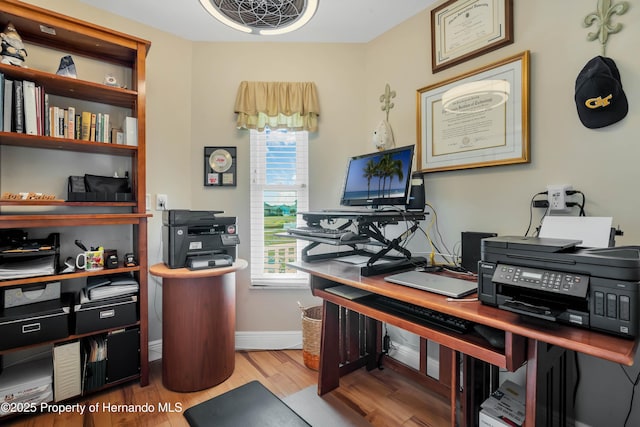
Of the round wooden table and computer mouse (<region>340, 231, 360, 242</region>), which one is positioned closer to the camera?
computer mouse (<region>340, 231, 360, 242</region>)

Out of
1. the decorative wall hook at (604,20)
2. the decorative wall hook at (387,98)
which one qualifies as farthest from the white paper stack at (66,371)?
the decorative wall hook at (604,20)

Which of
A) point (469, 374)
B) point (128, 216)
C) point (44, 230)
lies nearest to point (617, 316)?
point (469, 374)

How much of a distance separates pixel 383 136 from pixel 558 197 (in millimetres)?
1184

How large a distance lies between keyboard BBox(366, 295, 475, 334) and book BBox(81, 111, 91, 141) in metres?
2.01

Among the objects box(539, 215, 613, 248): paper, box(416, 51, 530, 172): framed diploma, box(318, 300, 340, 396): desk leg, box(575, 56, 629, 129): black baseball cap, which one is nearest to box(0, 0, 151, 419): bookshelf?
box(318, 300, 340, 396): desk leg

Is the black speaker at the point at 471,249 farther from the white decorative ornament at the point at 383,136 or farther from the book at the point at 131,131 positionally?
the book at the point at 131,131

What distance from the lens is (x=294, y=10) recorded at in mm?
1623

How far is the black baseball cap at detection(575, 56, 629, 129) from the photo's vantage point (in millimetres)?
1295

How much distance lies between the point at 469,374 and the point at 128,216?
2109mm

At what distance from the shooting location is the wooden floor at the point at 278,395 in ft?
5.50

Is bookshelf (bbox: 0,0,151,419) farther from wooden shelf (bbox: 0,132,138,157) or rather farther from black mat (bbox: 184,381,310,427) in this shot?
black mat (bbox: 184,381,310,427)

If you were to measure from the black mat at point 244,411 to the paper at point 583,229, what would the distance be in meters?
1.55

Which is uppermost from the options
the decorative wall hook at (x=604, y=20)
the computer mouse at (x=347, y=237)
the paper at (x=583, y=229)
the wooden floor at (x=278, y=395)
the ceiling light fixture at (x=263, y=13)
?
the ceiling light fixture at (x=263, y=13)

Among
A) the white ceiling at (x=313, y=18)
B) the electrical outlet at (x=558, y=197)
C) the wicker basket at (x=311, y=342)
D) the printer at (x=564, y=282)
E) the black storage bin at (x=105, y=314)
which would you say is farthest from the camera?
the wicker basket at (x=311, y=342)
